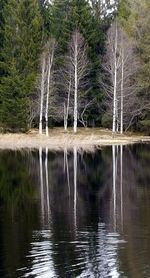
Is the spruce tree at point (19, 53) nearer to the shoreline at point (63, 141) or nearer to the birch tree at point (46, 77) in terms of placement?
the birch tree at point (46, 77)

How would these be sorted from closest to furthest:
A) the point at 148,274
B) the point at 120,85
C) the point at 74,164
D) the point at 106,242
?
the point at 148,274 < the point at 106,242 < the point at 74,164 < the point at 120,85

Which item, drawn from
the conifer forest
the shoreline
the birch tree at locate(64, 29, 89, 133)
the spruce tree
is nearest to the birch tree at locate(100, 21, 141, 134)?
the conifer forest

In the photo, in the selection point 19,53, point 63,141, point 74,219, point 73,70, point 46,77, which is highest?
point 19,53

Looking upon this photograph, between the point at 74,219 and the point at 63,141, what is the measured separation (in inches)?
1099

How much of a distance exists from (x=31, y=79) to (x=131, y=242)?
133 feet

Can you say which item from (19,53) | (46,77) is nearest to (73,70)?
(46,77)

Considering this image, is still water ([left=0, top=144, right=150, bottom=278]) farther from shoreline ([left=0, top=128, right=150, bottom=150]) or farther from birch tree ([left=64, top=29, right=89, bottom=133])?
birch tree ([left=64, top=29, right=89, bottom=133])

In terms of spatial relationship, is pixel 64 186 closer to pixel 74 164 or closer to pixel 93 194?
pixel 93 194

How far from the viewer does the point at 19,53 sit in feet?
176

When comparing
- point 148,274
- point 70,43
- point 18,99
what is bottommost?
point 148,274

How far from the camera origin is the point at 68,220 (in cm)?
1620

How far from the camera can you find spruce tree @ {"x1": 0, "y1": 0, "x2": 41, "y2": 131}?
50.8 m

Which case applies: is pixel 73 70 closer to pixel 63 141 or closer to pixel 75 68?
pixel 75 68

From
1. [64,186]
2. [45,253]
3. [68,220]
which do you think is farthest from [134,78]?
[45,253]
